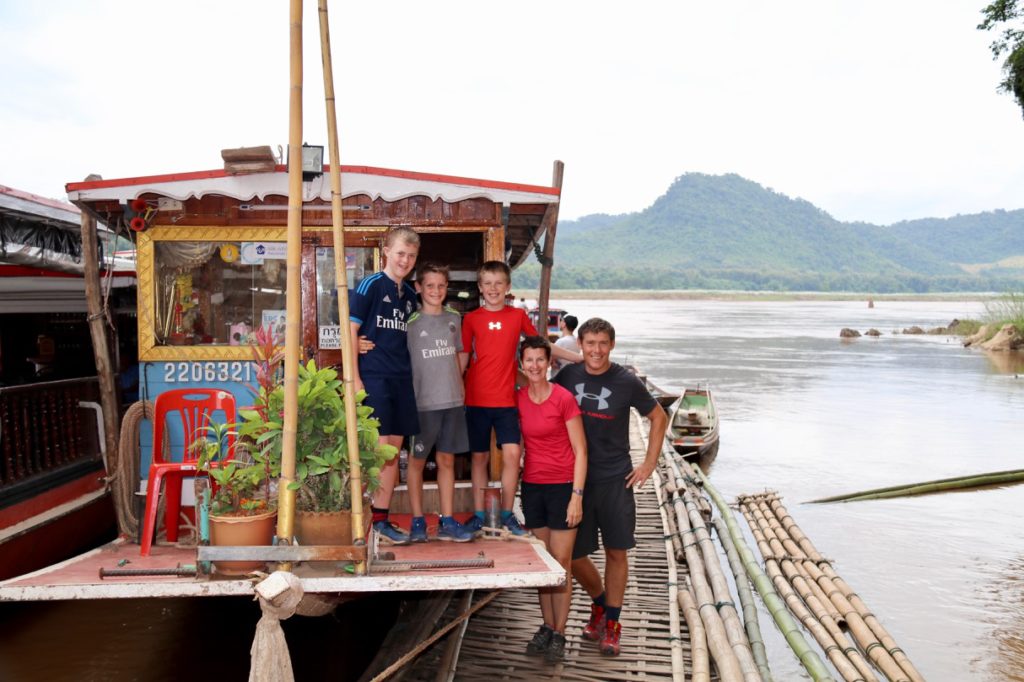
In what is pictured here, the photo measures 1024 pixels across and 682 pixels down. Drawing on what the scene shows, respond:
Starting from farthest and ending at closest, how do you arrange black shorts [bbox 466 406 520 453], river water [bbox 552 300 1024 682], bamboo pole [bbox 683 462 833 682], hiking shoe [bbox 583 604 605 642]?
1. river water [bbox 552 300 1024 682]
2. bamboo pole [bbox 683 462 833 682]
3. hiking shoe [bbox 583 604 605 642]
4. black shorts [bbox 466 406 520 453]

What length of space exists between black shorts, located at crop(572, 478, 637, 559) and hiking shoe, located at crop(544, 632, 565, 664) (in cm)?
70

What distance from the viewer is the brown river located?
22.0 ft

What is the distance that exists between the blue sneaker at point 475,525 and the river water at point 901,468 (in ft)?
12.4

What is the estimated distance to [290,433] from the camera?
12.5ft

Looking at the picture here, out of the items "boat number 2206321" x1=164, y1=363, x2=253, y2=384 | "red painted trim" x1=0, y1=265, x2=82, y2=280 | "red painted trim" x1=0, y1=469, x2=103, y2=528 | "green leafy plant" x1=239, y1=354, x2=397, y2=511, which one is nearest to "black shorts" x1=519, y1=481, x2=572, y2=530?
"green leafy plant" x1=239, y1=354, x2=397, y2=511

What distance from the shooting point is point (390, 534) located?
5223 mm

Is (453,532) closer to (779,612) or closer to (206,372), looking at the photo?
(206,372)

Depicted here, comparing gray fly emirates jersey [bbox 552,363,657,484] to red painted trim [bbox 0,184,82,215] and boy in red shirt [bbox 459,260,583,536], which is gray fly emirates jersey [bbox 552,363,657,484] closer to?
boy in red shirt [bbox 459,260,583,536]

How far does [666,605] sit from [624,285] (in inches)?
5570

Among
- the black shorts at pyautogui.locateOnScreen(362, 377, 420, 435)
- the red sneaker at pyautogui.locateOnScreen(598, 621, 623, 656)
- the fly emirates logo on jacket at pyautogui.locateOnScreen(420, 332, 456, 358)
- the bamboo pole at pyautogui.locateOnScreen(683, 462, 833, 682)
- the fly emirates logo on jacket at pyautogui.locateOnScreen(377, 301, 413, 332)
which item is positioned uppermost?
the fly emirates logo on jacket at pyautogui.locateOnScreen(377, 301, 413, 332)

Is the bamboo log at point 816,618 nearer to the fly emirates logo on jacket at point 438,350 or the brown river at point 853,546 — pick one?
the brown river at point 853,546

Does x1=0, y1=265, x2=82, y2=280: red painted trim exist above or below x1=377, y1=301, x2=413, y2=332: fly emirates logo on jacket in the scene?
above

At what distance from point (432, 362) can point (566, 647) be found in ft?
7.17

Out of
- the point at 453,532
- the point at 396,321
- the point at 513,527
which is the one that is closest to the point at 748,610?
the point at 513,527
